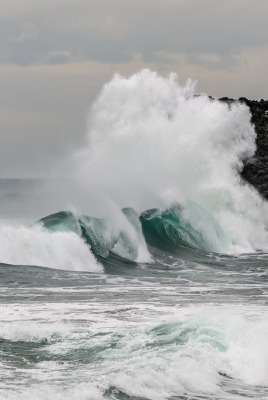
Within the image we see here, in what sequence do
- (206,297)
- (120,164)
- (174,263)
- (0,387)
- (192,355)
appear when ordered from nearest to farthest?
(0,387) < (192,355) < (206,297) < (174,263) < (120,164)

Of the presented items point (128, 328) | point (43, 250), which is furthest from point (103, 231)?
point (128, 328)

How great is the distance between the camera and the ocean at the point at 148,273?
46.5 ft

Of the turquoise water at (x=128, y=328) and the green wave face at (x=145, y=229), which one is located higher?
the green wave face at (x=145, y=229)

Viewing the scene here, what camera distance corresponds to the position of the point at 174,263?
31.7m

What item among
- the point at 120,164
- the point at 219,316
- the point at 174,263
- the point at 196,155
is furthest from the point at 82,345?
the point at 196,155

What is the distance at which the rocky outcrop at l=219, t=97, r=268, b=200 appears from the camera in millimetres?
50844

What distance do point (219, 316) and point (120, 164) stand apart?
24.6 m

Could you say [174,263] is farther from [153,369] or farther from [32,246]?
[153,369]

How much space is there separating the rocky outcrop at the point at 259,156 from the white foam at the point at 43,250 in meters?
22.1

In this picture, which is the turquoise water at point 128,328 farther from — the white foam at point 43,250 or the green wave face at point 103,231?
the green wave face at point 103,231

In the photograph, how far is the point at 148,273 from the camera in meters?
28.3

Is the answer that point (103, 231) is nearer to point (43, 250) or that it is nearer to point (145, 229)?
point (145, 229)

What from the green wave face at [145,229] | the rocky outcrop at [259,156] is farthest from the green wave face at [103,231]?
the rocky outcrop at [259,156]

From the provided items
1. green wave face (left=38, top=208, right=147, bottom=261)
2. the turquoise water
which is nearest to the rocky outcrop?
green wave face (left=38, top=208, right=147, bottom=261)
